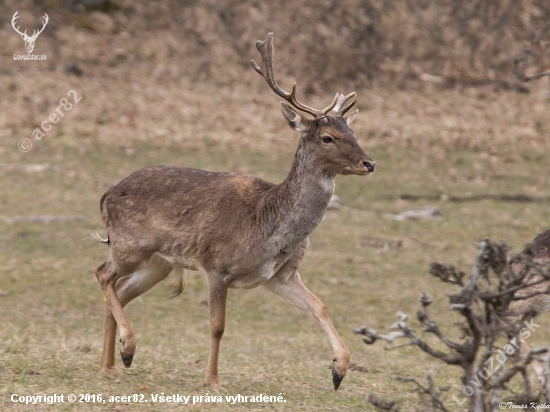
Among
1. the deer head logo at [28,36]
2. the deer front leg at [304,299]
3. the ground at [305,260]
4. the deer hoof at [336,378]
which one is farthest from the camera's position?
the deer head logo at [28,36]

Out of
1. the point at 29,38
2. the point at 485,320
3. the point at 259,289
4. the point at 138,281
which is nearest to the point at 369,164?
the point at 138,281

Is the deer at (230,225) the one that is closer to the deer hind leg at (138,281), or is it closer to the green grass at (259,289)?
the deer hind leg at (138,281)

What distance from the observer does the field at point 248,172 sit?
805 centimetres

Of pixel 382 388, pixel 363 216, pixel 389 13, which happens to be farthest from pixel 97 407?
pixel 389 13

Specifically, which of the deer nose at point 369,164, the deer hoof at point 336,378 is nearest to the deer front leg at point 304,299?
the deer hoof at point 336,378

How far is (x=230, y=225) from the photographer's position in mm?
7594

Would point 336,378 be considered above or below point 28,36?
below

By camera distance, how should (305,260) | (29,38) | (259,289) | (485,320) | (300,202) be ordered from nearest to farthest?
1. (485,320)
2. (300,202)
3. (259,289)
4. (305,260)
5. (29,38)

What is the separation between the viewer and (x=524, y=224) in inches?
607

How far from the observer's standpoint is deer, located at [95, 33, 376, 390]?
7445 millimetres

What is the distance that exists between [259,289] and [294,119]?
5.28 m

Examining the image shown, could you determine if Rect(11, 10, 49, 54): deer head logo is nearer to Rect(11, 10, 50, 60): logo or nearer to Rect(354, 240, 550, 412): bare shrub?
Rect(11, 10, 50, 60): logo

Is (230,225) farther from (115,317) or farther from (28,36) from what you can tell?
(28,36)

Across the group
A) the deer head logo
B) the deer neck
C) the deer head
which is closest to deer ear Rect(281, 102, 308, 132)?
the deer head
